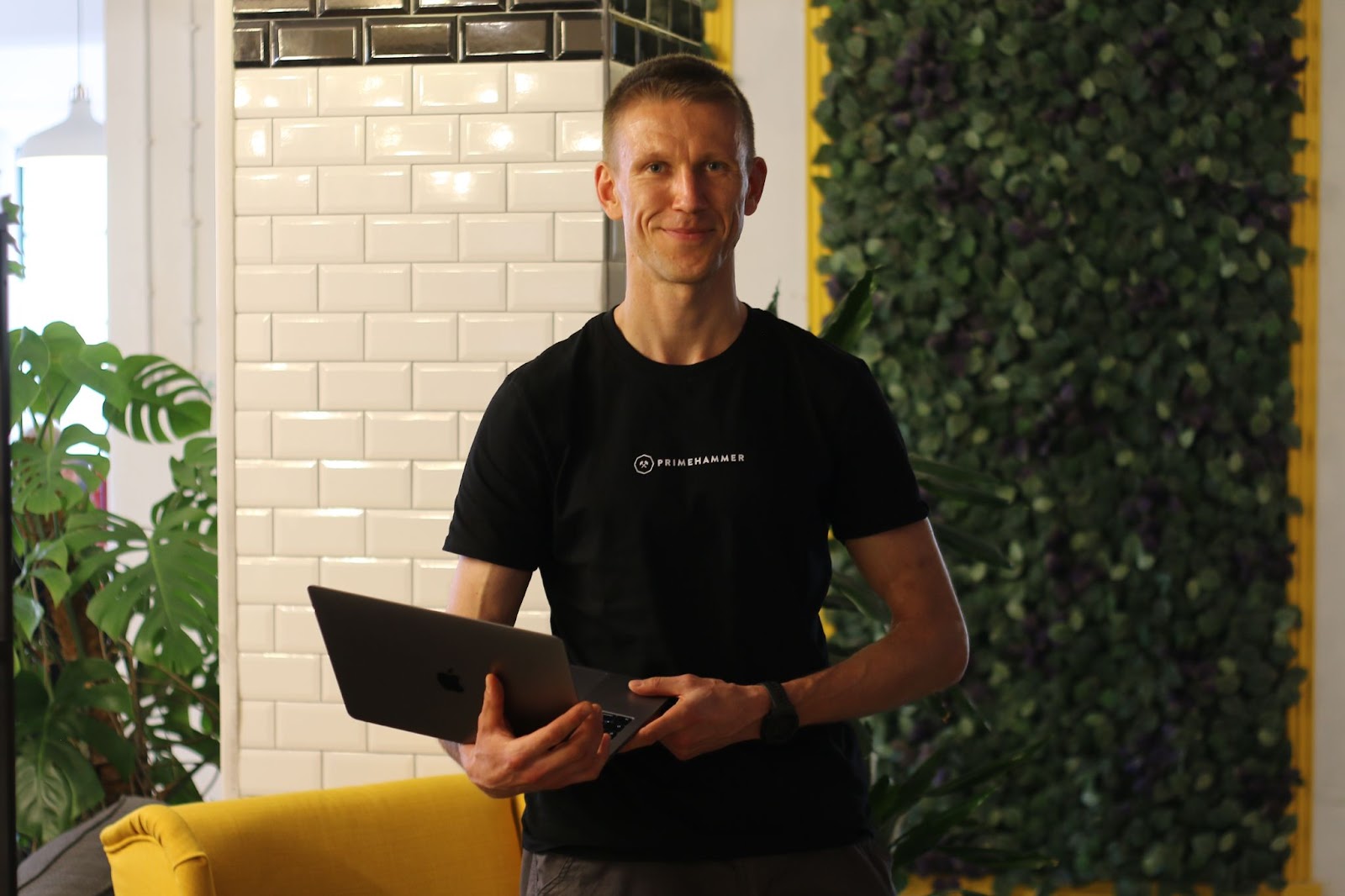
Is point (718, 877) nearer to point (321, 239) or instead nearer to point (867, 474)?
point (867, 474)

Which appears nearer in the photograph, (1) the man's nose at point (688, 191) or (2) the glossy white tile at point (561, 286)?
(1) the man's nose at point (688, 191)

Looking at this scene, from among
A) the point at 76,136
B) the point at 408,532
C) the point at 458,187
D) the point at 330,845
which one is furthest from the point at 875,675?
the point at 76,136

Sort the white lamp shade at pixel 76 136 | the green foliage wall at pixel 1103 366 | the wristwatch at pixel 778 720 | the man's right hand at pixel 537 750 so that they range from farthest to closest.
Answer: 1. the white lamp shade at pixel 76 136
2. the green foliage wall at pixel 1103 366
3. the wristwatch at pixel 778 720
4. the man's right hand at pixel 537 750

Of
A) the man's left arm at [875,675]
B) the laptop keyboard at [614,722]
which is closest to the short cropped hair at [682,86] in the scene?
the man's left arm at [875,675]

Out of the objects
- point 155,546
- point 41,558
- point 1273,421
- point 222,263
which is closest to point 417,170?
point 222,263

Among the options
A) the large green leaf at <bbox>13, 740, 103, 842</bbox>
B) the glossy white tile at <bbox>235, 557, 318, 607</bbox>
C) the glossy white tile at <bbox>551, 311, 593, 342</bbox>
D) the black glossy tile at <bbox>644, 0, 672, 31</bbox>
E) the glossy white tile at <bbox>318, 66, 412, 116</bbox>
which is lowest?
the large green leaf at <bbox>13, 740, 103, 842</bbox>

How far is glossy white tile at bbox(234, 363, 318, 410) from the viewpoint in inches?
113

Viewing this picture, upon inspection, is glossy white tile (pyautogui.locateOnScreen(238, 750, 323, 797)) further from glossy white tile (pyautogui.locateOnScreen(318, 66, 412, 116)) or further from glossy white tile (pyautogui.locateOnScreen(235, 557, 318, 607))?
glossy white tile (pyautogui.locateOnScreen(318, 66, 412, 116))

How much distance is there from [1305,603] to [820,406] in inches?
100

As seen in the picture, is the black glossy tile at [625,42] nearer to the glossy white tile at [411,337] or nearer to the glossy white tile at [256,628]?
the glossy white tile at [411,337]

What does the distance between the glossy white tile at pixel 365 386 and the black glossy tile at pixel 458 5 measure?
71 cm

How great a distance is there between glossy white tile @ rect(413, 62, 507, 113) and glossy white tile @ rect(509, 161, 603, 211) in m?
0.14

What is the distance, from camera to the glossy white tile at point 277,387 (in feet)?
9.41

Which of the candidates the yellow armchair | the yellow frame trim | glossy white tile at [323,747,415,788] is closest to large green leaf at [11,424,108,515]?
glossy white tile at [323,747,415,788]
